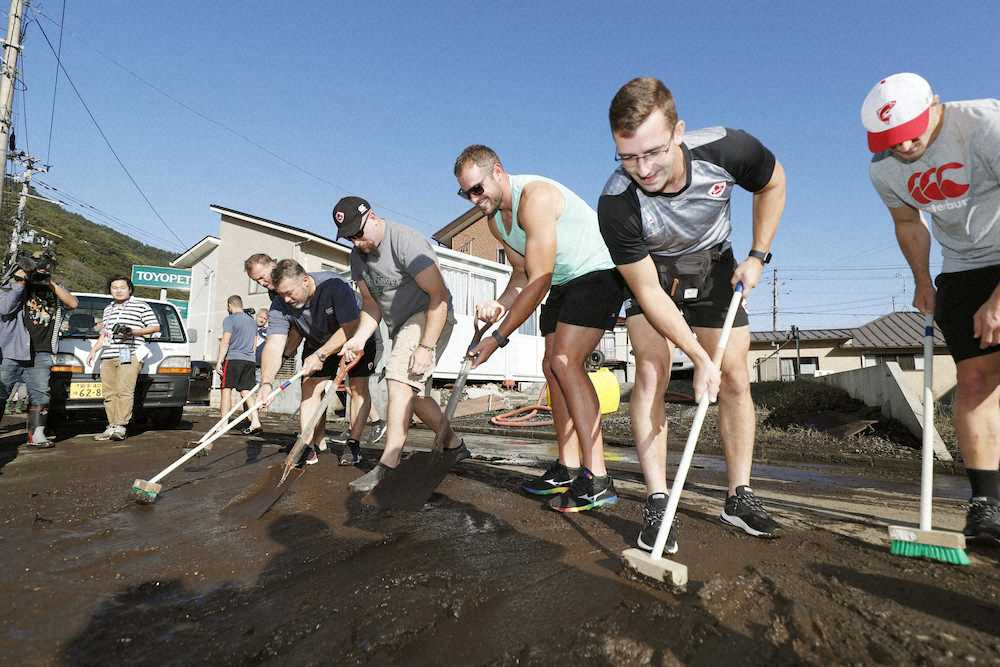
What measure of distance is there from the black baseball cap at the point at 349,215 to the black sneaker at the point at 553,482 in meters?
1.83

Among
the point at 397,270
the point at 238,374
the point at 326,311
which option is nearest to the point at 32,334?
the point at 238,374

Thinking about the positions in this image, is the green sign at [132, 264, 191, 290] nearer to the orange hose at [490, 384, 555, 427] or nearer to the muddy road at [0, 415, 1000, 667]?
the orange hose at [490, 384, 555, 427]

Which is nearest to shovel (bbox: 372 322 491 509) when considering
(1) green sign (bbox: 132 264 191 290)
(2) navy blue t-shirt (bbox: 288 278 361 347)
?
(2) navy blue t-shirt (bbox: 288 278 361 347)

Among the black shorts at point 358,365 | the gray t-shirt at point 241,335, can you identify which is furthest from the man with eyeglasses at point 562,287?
the gray t-shirt at point 241,335

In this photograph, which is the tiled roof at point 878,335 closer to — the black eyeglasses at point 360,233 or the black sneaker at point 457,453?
the black sneaker at point 457,453

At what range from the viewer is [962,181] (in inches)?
89.3

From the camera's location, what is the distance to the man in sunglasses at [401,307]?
3.42m

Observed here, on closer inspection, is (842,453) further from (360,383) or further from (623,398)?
(623,398)

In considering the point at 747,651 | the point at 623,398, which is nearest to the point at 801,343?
the point at 623,398

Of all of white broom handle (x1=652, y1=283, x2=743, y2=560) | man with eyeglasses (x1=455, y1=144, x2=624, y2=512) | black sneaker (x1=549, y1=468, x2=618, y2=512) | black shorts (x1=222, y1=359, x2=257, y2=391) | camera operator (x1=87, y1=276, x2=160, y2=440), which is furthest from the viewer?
black shorts (x1=222, y1=359, x2=257, y2=391)

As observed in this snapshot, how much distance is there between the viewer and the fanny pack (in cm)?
252

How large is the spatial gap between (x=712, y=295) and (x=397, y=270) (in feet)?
6.36

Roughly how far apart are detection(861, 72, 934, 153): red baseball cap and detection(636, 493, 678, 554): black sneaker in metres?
1.68

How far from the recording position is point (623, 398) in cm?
1316
